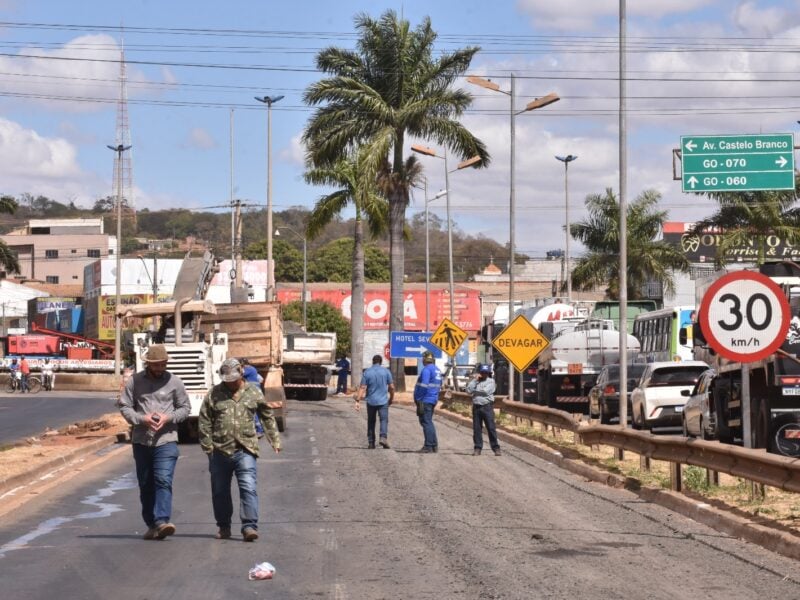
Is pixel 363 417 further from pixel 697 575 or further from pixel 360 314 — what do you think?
pixel 697 575

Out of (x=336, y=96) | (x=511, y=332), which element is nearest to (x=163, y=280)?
(x=336, y=96)

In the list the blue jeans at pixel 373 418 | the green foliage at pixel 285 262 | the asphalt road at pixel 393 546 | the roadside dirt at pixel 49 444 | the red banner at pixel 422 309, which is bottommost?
the roadside dirt at pixel 49 444

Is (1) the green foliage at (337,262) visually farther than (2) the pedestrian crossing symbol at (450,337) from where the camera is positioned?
Yes

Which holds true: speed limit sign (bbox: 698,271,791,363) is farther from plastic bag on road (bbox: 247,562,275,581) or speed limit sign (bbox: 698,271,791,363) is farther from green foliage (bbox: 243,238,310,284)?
green foliage (bbox: 243,238,310,284)

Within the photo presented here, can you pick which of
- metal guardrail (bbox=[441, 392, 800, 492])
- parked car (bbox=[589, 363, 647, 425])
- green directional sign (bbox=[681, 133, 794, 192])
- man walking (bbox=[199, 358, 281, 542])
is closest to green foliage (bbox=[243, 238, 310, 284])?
parked car (bbox=[589, 363, 647, 425])

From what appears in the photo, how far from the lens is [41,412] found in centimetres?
4319

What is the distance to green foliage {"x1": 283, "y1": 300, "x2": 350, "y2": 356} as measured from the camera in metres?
96.8

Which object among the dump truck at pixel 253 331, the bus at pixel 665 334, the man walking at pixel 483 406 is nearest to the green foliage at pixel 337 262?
the bus at pixel 665 334

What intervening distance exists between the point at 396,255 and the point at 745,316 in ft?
117

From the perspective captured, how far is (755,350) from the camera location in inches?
498

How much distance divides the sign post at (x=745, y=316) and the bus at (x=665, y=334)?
26.2 meters

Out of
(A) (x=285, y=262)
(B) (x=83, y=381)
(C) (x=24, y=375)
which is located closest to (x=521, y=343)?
(C) (x=24, y=375)

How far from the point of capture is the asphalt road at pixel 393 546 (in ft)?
31.6

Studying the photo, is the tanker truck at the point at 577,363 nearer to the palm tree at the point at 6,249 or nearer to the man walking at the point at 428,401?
the man walking at the point at 428,401
